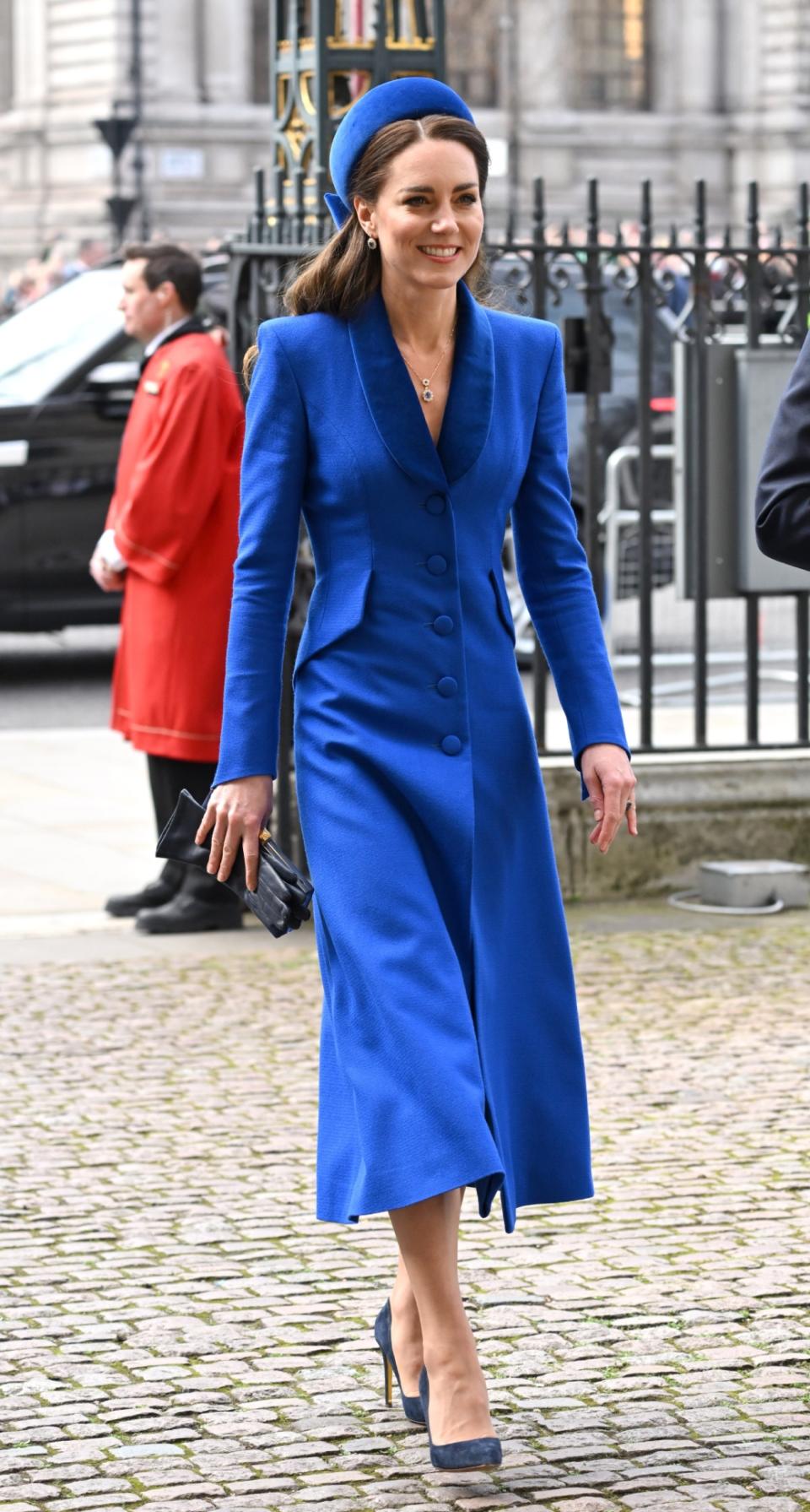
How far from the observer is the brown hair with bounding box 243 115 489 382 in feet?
12.8

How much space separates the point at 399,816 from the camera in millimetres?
3928

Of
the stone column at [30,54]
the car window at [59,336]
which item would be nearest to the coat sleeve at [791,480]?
the car window at [59,336]

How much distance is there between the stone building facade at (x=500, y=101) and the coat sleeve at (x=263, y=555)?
34.6 meters

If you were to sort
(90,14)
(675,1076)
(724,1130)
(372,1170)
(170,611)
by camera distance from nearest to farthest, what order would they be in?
(372,1170), (724,1130), (675,1076), (170,611), (90,14)

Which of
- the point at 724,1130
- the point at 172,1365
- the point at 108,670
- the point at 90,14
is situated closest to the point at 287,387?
the point at 172,1365

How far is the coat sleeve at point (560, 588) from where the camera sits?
13.4ft

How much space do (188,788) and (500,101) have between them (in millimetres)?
39647

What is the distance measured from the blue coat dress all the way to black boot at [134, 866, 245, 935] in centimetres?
404

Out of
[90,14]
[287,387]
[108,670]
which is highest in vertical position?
[90,14]

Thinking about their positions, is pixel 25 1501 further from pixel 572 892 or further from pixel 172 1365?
pixel 572 892

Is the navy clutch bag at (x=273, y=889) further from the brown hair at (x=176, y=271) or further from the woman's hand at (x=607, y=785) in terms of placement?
the brown hair at (x=176, y=271)

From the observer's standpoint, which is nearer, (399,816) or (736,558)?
(399,816)

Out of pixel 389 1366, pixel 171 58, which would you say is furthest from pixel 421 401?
pixel 171 58

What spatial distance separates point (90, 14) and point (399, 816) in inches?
1602
